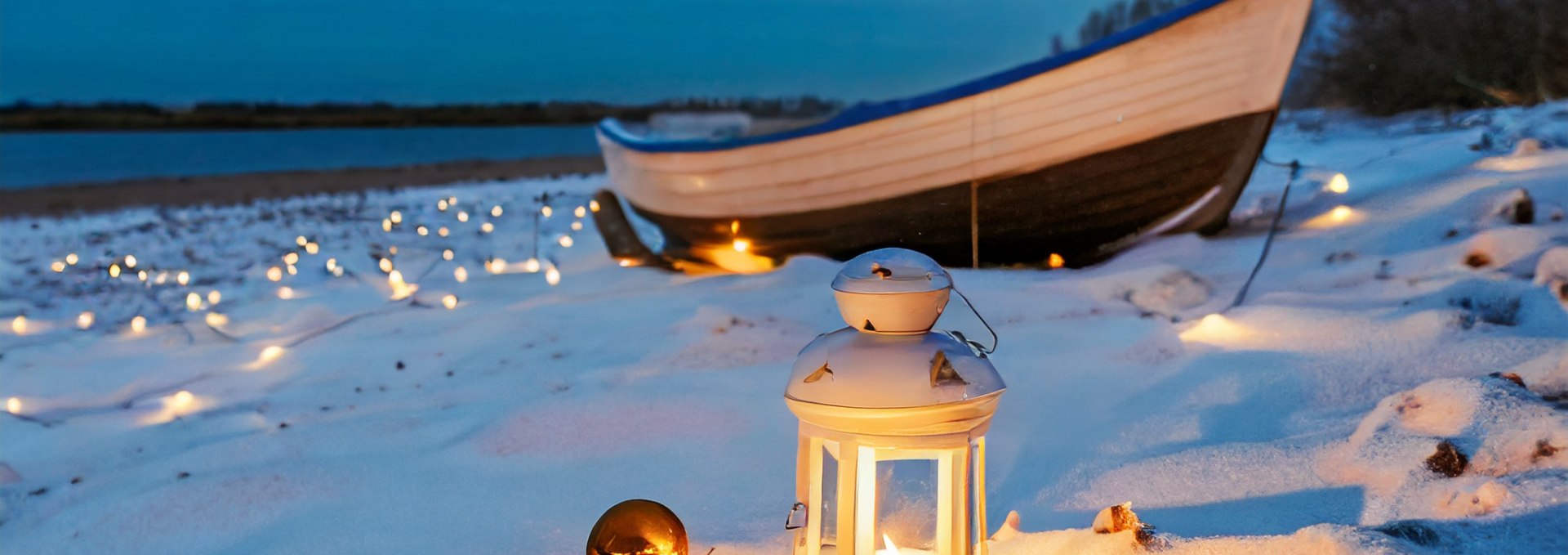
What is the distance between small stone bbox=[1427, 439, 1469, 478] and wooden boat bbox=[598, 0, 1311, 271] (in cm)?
178

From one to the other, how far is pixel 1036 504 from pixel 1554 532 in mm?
827

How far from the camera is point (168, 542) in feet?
6.51

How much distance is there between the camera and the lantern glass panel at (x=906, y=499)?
1269mm

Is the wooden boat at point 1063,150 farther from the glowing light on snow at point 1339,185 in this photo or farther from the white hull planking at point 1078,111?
the glowing light on snow at point 1339,185

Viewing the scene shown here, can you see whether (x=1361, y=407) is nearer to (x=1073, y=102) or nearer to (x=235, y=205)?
(x=1073, y=102)

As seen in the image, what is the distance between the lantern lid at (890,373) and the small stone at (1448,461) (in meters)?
1.01

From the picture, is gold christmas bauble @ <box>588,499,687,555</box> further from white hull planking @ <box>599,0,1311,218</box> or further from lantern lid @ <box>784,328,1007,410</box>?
white hull planking @ <box>599,0,1311,218</box>

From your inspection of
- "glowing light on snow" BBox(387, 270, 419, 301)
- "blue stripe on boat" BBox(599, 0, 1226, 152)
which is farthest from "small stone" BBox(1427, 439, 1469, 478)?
"glowing light on snow" BBox(387, 270, 419, 301)

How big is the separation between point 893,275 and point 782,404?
140 centimetres

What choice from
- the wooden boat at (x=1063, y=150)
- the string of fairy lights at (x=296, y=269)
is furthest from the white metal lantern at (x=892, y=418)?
the string of fairy lights at (x=296, y=269)

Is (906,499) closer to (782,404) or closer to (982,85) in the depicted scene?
(782,404)

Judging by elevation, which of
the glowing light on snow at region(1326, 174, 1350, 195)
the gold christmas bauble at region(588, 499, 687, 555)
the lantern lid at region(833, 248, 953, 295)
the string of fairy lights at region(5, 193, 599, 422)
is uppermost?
the lantern lid at region(833, 248, 953, 295)

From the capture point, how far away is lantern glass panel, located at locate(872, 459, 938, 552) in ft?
4.16

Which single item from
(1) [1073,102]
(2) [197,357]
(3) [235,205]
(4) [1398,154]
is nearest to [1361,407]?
(1) [1073,102]
